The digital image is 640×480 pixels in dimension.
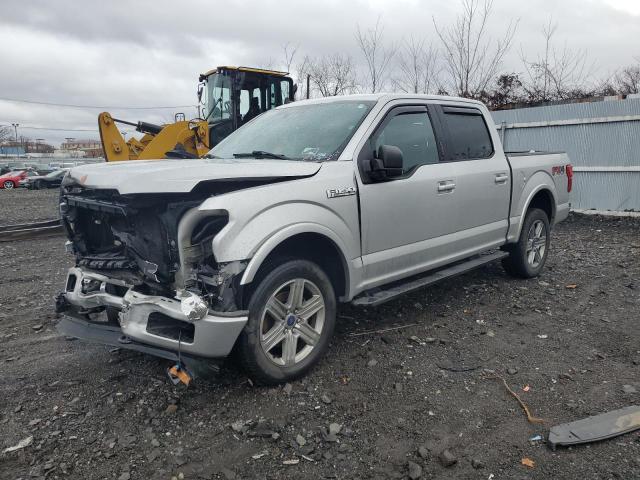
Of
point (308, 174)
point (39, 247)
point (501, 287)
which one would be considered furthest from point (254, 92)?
point (308, 174)

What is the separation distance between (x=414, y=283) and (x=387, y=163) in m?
1.18

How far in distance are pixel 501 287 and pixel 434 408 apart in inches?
117

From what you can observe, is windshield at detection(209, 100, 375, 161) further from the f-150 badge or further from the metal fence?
the metal fence

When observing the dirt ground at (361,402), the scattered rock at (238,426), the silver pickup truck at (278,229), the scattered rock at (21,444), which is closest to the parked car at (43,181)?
the dirt ground at (361,402)

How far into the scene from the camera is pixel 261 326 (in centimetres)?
327

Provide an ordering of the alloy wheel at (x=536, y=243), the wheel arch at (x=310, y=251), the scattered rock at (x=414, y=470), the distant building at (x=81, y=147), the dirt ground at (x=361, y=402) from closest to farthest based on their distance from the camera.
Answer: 1. the scattered rock at (x=414, y=470)
2. the dirt ground at (x=361, y=402)
3. the wheel arch at (x=310, y=251)
4. the alloy wheel at (x=536, y=243)
5. the distant building at (x=81, y=147)

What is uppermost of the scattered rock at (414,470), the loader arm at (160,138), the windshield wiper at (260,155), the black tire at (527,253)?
the loader arm at (160,138)

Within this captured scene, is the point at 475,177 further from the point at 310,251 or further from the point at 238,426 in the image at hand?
the point at 238,426

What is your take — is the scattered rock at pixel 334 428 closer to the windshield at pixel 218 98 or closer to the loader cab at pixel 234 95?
the loader cab at pixel 234 95

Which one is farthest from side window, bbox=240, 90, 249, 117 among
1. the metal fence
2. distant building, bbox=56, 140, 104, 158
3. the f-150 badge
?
distant building, bbox=56, 140, 104, 158

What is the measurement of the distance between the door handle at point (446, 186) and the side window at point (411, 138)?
0.22m

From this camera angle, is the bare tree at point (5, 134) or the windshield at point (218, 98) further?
the bare tree at point (5, 134)

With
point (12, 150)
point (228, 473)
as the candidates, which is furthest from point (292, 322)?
point (12, 150)

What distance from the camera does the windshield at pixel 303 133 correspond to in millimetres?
4008
